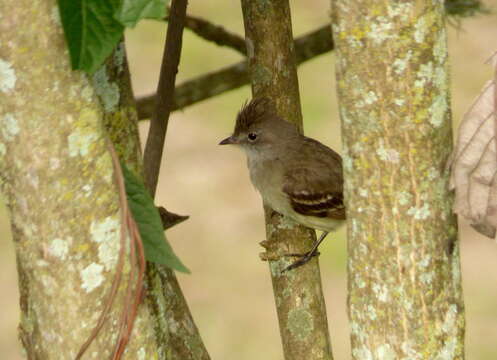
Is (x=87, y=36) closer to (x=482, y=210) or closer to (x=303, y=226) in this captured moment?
(x=482, y=210)

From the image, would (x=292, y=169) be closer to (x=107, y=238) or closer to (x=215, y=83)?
(x=215, y=83)

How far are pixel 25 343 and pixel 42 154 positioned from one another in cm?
66

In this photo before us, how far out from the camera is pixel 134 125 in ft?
9.71

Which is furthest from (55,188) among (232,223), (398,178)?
(232,223)

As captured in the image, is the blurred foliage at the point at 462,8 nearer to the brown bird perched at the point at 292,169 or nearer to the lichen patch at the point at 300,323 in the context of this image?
the brown bird perched at the point at 292,169

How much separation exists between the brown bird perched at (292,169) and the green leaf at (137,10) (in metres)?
2.55

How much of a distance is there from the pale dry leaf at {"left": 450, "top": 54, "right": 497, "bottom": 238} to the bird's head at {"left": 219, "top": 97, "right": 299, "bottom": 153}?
2.23 metres

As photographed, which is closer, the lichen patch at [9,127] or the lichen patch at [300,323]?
the lichen patch at [9,127]

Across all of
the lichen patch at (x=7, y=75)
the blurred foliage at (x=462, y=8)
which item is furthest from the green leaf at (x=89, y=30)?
the blurred foliage at (x=462, y=8)

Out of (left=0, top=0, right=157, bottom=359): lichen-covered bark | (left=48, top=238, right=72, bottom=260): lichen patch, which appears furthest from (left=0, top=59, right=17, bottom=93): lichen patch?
(left=48, top=238, right=72, bottom=260): lichen patch

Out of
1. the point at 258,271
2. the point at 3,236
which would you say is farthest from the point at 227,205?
the point at 3,236

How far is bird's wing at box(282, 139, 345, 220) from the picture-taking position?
5.10 m

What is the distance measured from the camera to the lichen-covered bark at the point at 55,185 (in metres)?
2.25

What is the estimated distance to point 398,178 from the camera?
2.39m
